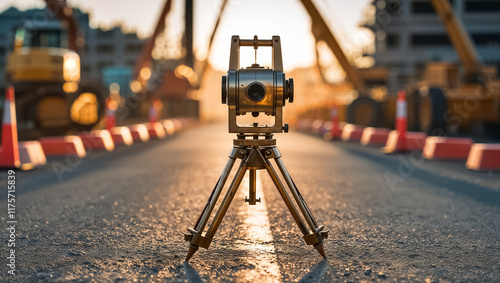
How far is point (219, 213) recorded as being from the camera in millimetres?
3271

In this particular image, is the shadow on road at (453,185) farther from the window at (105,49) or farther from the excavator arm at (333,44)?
the window at (105,49)

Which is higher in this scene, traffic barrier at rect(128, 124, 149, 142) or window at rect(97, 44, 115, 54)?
window at rect(97, 44, 115, 54)

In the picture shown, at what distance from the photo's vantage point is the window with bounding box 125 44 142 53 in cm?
9069

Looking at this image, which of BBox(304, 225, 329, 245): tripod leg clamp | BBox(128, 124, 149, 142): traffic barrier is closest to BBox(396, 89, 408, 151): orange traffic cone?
BBox(128, 124, 149, 142): traffic barrier

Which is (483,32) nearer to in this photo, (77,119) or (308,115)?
(308,115)

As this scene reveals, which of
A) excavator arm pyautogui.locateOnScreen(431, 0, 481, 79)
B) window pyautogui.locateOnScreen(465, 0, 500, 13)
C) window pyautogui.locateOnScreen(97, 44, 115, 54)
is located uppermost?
window pyautogui.locateOnScreen(465, 0, 500, 13)

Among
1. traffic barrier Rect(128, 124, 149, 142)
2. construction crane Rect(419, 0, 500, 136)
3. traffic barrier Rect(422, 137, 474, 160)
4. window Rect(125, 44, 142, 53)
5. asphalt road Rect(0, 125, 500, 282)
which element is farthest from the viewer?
window Rect(125, 44, 142, 53)

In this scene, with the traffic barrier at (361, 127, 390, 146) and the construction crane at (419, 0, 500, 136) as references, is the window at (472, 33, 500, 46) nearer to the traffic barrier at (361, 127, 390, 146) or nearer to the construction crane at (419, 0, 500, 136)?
the construction crane at (419, 0, 500, 136)

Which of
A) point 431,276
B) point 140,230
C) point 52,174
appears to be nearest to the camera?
point 431,276

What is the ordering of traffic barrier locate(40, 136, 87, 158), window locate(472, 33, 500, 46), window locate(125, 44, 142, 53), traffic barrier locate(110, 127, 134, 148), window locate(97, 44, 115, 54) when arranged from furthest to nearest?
window locate(97, 44, 115, 54) < window locate(125, 44, 142, 53) < window locate(472, 33, 500, 46) < traffic barrier locate(110, 127, 134, 148) < traffic barrier locate(40, 136, 87, 158)

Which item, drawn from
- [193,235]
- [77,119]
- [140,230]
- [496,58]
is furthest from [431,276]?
[496,58]

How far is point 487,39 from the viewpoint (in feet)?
195

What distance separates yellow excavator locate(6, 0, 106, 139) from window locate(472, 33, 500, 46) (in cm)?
5149

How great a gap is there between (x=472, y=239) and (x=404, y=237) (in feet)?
1.52
